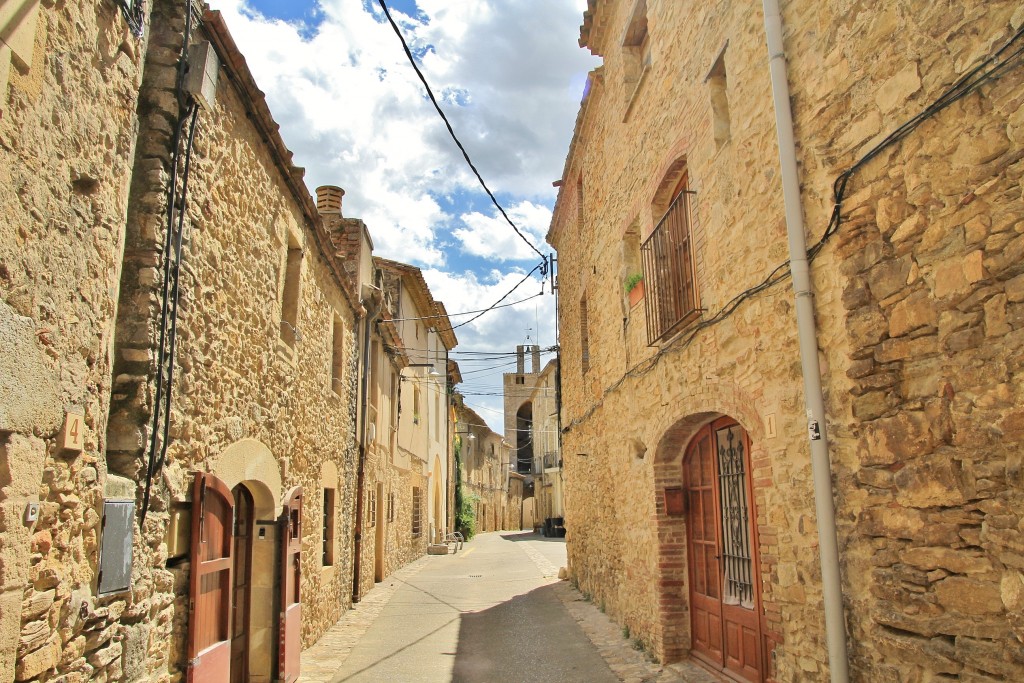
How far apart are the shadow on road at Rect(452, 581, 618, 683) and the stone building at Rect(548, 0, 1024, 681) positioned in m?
0.77

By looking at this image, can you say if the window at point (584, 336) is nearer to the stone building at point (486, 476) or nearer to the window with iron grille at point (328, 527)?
the window with iron grille at point (328, 527)

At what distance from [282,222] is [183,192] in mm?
2445

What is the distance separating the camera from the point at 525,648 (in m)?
8.55

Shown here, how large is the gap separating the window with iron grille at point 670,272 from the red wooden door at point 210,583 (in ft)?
13.2

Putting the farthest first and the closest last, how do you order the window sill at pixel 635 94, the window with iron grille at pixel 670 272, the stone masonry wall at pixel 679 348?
the window sill at pixel 635 94
the window with iron grille at pixel 670 272
the stone masonry wall at pixel 679 348

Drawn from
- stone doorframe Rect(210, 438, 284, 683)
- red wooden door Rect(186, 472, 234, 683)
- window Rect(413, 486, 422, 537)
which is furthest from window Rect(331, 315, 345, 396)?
window Rect(413, 486, 422, 537)

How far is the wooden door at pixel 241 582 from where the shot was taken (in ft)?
21.1

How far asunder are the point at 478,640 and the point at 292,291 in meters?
4.79

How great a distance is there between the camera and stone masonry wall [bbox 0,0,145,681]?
303cm

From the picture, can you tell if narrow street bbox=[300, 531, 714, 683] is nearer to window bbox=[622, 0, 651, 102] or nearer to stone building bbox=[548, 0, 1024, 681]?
stone building bbox=[548, 0, 1024, 681]

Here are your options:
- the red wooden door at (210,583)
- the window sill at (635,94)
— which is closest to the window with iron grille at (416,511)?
the window sill at (635,94)

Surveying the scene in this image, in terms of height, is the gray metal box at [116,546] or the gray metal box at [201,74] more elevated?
the gray metal box at [201,74]

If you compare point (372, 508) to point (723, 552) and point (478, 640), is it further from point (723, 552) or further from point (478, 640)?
point (723, 552)

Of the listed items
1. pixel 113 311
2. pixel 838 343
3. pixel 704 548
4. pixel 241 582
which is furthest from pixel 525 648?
pixel 113 311
